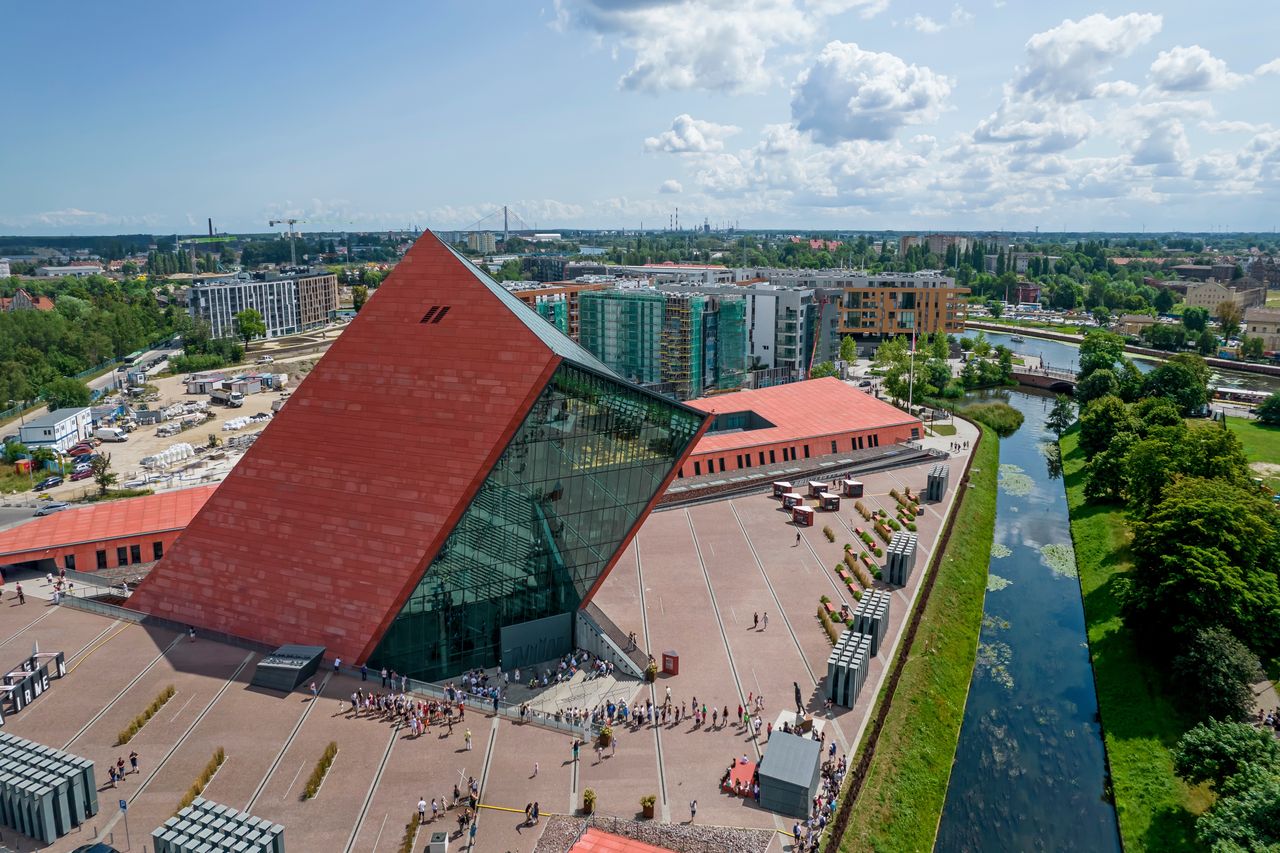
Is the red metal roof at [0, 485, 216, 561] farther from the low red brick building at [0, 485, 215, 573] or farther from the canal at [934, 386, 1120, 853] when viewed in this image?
the canal at [934, 386, 1120, 853]

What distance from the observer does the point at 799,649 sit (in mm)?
41250

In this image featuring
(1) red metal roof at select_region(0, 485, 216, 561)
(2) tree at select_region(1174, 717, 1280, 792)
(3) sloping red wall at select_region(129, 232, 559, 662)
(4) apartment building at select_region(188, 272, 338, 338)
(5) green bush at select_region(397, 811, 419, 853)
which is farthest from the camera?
(4) apartment building at select_region(188, 272, 338, 338)

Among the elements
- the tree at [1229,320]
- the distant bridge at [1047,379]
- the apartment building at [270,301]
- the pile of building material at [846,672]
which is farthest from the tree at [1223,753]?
the tree at [1229,320]

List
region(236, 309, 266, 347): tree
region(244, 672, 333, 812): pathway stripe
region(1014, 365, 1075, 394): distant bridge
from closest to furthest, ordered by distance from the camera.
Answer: region(244, 672, 333, 812): pathway stripe → region(1014, 365, 1075, 394): distant bridge → region(236, 309, 266, 347): tree

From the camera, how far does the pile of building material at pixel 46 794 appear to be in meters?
25.7

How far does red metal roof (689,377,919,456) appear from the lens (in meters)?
75.9

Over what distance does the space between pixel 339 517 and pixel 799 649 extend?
898 inches

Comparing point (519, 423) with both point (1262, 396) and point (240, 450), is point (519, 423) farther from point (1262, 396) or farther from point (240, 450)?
point (1262, 396)

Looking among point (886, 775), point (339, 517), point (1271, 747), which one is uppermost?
point (339, 517)

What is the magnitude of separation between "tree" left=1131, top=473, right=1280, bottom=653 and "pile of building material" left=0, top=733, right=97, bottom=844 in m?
45.1

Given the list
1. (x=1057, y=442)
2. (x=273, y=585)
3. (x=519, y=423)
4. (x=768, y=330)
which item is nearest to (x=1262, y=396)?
(x=1057, y=442)

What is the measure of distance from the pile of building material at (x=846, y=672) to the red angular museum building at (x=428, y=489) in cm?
1126

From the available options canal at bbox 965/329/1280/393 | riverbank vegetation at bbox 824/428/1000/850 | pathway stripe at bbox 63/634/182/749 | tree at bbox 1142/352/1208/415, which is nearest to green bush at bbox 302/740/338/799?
pathway stripe at bbox 63/634/182/749

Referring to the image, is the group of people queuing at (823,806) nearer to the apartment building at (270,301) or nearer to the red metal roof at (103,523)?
the red metal roof at (103,523)
